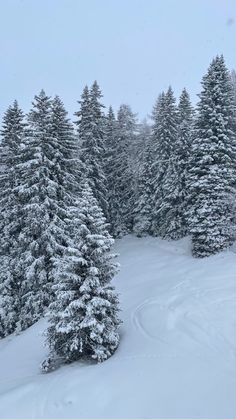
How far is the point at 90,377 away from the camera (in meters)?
11.2

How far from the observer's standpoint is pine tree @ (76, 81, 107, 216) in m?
35.1

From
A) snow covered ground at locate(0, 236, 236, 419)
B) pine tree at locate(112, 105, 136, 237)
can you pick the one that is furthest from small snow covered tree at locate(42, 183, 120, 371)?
pine tree at locate(112, 105, 136, 237)

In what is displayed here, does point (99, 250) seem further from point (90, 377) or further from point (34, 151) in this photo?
point (34, 151)

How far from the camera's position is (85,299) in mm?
13484

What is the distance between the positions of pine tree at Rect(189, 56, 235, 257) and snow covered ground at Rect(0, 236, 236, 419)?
7588 millimetres

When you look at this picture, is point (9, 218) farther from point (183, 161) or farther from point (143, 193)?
point (143, 193)

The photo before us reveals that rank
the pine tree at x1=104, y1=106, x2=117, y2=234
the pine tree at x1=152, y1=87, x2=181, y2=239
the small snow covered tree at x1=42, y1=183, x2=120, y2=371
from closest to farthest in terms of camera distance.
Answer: the small snow covered tree at x1=42, y1=183, x2=120, y2=371 < the pine tree at x1=152, y1=87, x2=181, y2=239 < the pine tree at x1=104, y1=106, x2=117, y2=234

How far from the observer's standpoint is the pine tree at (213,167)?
26453 millimetres

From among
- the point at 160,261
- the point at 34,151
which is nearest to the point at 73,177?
the point at 34,151

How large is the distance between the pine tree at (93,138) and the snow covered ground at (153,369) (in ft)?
57.3

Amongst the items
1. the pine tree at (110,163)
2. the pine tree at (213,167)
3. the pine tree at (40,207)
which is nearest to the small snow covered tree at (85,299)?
the pine tree at (40,207)

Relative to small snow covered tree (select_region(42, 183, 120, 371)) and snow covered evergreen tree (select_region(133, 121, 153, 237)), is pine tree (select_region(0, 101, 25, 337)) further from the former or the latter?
snow covered evergreen tree (select_region(133, 121, 153, 237))

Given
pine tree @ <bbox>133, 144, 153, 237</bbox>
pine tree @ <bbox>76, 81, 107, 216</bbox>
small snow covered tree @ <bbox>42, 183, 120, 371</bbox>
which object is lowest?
small snow covered tree @ <bbox>42, 183, 120, 371</bbox>

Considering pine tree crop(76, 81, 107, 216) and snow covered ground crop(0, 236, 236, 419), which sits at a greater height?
pine tree crop(76, 81, 107, 216)
